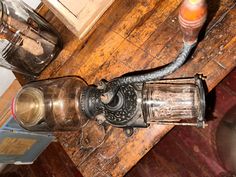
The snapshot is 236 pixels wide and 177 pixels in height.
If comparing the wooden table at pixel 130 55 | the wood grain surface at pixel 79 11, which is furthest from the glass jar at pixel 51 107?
the wood grain surface at pixel 79 11

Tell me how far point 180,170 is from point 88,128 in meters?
0.64

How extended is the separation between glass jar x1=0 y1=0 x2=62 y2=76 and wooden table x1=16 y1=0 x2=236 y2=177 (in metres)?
0.08

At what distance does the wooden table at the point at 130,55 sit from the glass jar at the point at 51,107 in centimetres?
7

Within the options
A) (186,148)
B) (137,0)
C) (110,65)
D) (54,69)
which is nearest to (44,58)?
(54,69)

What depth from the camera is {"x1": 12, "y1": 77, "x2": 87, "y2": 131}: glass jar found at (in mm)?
1211

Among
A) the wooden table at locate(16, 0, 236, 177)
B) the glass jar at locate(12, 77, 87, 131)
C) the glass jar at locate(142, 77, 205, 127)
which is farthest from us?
the glass jar at locate(12, 77, 87, 131)

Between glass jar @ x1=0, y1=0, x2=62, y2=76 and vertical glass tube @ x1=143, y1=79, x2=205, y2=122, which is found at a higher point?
vertical glass tube @ x1=143, y1=79, x2=205, y2=122

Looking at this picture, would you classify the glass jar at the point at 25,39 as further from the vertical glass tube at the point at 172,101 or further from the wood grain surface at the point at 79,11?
the vertical glass tube at the point at 172,101

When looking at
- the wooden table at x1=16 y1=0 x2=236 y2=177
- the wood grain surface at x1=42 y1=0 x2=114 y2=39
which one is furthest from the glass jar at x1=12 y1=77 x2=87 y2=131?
the wood grain surface at x1=42 y1=0 x2=114 y2=39

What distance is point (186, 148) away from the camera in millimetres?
1673

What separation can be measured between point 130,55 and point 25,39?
44cm

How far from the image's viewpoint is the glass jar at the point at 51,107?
121 cm

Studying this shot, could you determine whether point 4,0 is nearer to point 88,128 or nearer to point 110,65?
point 110,65

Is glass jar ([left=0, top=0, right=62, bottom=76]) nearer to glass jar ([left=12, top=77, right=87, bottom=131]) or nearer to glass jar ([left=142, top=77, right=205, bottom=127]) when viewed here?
glass jar ([left=12, top=77, right=87, bottom=131])
